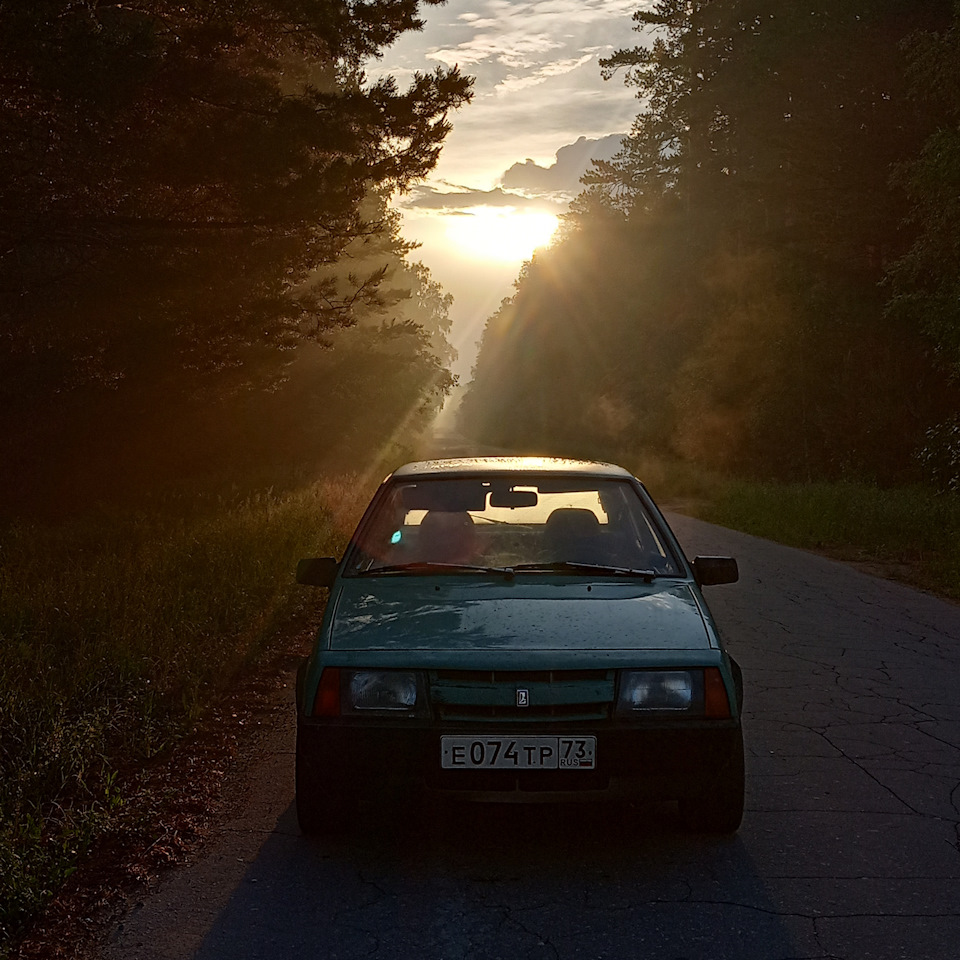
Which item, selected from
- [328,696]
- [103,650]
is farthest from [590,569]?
[103,650]

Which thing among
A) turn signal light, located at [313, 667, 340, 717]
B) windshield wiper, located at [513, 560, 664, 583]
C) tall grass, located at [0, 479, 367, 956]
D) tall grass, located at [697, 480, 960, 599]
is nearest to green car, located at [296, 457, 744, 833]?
turn signal light, located at [313, 667, 340, 717]

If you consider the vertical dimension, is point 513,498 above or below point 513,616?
above

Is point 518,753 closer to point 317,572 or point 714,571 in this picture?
point 317,572

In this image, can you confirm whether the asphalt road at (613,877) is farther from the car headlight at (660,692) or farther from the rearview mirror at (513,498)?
the rearview mirror at (513,498)

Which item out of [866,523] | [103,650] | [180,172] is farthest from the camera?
[866,523]

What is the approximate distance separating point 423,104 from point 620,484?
8946 mm

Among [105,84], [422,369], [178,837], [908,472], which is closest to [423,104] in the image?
[105,84]

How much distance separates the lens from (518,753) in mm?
4055

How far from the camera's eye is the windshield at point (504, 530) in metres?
5.38

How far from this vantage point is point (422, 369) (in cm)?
4638

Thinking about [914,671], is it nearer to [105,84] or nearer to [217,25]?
[105,84]

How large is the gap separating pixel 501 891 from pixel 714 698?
1061 millimetres

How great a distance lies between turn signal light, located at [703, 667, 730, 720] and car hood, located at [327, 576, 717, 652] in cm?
14

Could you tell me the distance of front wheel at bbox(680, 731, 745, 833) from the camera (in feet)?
14.0
